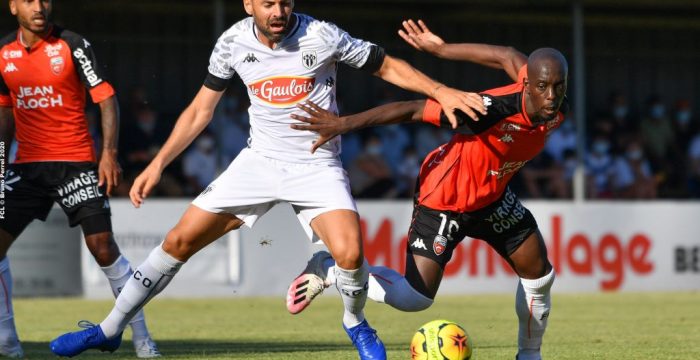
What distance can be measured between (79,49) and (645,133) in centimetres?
1507

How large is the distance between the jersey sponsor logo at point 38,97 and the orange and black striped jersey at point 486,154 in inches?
104

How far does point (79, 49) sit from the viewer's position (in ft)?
28.3

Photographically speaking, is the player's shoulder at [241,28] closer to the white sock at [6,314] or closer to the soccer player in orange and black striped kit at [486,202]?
the soccer player in orange and black striped kit at [486,202]

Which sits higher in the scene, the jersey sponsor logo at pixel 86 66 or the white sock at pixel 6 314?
the jersey sponsor logo at pixel 86 66

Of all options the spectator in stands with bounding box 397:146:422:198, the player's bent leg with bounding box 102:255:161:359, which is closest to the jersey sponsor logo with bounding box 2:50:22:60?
the player's bent leg with bounding box 102:255:161:359

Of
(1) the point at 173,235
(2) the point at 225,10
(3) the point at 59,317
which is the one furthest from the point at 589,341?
(2) the point at 225,10

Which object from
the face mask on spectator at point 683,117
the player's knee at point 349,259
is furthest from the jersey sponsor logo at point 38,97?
the face mask on spectator at point 683,117

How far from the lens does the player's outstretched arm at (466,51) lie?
8.09 metres

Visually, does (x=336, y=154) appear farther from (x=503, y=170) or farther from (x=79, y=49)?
(x=79, y=49)

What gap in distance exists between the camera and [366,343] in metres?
7.53

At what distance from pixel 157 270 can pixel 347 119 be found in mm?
1531

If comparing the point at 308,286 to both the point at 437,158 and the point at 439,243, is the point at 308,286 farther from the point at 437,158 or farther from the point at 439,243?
the point at 437,158

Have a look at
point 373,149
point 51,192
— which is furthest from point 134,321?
point 373,149

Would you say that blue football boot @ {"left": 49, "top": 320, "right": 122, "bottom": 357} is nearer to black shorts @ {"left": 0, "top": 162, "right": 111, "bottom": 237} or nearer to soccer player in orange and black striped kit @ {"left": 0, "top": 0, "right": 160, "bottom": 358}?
soccer player in orange and black striped kit @ {"left": 0, "top": 0, "right": 160, "bottom": 358}
